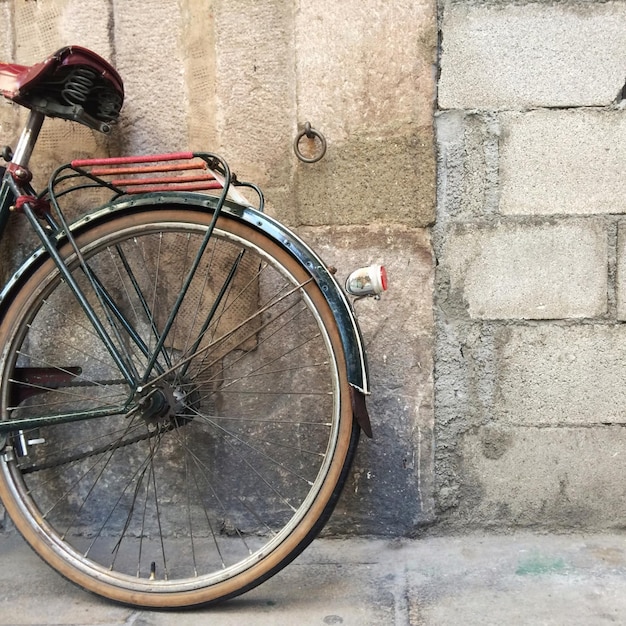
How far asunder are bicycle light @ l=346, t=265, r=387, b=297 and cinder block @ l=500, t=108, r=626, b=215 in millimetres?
614

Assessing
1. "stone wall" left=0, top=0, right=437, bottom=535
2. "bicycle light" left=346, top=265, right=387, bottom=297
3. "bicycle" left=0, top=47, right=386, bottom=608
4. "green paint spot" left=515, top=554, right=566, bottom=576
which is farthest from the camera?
"stone wall" left=0, top=0, right=437, bottom=535

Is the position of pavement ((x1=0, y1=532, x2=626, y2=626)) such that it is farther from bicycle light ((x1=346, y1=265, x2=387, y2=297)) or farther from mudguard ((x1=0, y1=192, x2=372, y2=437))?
bicycle light ((x1=346, y1=265, x2=387, y2=297))

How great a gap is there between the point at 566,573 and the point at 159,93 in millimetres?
1949

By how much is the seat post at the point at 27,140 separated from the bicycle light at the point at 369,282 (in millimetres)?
1034

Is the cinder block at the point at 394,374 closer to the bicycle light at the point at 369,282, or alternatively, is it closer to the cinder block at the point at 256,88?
the cinder block at the point at 256,88

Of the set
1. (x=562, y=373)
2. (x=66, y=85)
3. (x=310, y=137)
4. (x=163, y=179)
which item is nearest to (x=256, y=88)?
(x=310, y=137)

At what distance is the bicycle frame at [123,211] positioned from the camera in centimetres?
175

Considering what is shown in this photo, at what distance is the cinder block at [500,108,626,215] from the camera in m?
2.08

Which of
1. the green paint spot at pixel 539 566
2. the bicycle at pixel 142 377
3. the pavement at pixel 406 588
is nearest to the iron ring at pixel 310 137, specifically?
the bicycle at pixel 142 377

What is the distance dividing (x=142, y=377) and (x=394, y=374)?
79cm

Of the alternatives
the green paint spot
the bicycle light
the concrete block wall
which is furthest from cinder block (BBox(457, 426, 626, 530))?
the bicycle light

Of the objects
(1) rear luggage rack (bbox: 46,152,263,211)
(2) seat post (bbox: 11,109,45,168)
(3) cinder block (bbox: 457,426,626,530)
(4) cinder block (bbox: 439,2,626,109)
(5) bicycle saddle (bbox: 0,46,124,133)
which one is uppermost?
(4) cinder block (bbox: 439,2,626,109)

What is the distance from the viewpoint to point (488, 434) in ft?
7.07

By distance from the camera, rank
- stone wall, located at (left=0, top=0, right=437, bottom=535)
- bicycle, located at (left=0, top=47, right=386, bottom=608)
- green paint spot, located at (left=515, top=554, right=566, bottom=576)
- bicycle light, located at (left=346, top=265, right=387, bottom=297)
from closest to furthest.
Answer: bicycle light, located at (left=346, top=265, right=387, bottom=297), bicycle, located at (left=0, top=47, right=386, bottom=608), green paint spot, located at (left=515, top=554, right=566, bottom=576), stone wall, located at (left=0, top=0, right=437, bottom=535)
